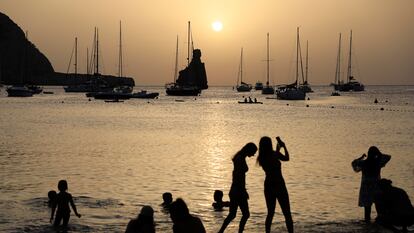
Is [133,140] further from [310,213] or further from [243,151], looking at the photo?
[243,151]

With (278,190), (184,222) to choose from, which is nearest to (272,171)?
(278,190)

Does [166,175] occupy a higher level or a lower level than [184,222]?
lower

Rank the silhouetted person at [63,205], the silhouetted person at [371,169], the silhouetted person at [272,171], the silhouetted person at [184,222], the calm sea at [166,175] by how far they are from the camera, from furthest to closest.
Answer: the calm sea at [166,175] < the silhouetted person at [371,169] < the silhouetted person at [63,205] < the silhouetted person at [272,171] < the silhouetted person at [184,222]

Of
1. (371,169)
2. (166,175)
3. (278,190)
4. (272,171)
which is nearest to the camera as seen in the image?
(272,171)

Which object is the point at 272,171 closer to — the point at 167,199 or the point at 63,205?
the point at 63,205

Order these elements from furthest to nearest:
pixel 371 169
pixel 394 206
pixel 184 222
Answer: pixel 371 169 < pixel 394 206 < pixel 184 222

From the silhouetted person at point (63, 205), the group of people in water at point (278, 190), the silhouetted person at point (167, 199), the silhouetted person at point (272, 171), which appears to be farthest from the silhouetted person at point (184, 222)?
the silhouetted person at point (167, 199)

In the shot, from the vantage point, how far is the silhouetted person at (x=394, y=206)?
12.7m

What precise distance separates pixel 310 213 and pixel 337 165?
38.6 feet

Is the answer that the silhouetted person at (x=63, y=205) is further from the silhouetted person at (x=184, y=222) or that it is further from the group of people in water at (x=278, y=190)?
the silhouetted person at (x=184, y=222)

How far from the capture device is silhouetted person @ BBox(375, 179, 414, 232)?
12680 millimetres

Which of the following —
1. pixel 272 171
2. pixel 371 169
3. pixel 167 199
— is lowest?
pixel 167 199

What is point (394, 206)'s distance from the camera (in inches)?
503

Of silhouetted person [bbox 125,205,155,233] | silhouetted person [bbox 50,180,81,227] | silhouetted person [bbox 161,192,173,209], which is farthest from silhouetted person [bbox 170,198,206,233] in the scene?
silhouetted person [bbox 161,192,173,209]
